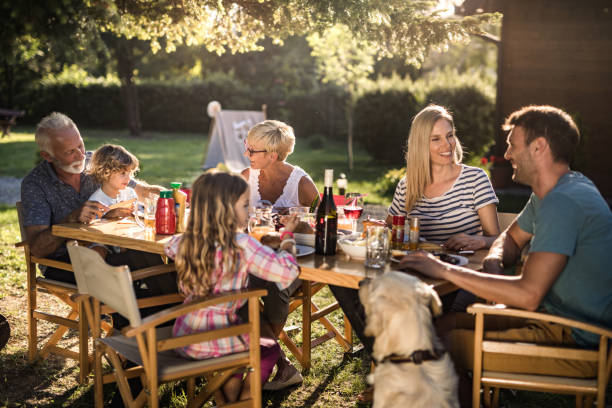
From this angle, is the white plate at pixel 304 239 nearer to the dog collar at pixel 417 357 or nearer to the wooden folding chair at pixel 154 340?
the wooden folding chair at pixel 154 340

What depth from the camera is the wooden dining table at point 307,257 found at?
2556mm

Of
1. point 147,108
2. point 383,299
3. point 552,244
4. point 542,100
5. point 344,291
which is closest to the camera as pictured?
point 383,299

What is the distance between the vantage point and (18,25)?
300 centimetres

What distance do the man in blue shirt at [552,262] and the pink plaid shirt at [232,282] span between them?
561 millimetres

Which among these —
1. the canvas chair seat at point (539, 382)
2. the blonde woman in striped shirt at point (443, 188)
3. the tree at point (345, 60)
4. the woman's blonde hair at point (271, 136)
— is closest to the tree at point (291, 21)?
the woman's blonde hair at point (271, 136)

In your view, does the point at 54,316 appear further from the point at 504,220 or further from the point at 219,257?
the point at 504,220

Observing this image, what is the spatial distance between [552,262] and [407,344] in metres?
0.70

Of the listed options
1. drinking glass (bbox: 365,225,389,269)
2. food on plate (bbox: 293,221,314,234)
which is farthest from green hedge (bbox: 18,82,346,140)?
drinking glass (bbox: 365,225,389,269)

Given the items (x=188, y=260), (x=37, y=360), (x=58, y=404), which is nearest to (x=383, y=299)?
(x=188, y=260)

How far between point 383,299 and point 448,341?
2.32ft

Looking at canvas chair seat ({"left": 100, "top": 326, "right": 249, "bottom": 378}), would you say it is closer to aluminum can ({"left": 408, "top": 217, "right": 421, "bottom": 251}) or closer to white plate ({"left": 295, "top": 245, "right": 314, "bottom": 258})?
white plate ({"left": 295, "top": 245, "right": 314, "bottom": 258})

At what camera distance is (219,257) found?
2.58 metres

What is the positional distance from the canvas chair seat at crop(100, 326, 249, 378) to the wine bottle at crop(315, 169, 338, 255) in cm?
64

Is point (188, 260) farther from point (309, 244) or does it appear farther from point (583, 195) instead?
point (583, 195)
